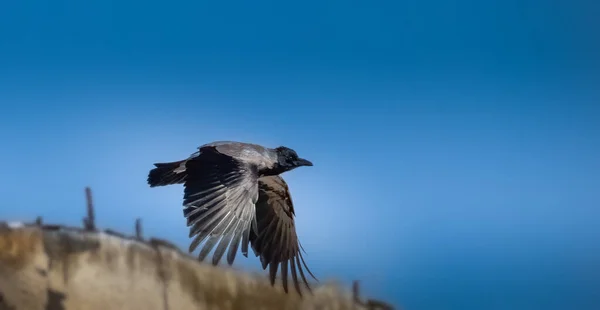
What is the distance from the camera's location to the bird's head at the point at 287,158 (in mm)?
4406

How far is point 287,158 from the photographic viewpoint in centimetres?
443

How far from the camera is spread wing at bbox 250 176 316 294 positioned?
4.99 m

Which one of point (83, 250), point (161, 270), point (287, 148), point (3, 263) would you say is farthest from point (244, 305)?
point (287, 148)

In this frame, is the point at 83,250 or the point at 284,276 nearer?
the point at 284,276

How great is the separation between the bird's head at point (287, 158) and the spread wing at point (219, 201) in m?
0.30

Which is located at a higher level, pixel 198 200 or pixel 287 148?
pixel 287 148

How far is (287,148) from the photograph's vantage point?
14.5 ft

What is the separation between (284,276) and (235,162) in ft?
3.62

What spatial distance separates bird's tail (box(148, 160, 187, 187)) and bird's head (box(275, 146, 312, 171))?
52 centimetres

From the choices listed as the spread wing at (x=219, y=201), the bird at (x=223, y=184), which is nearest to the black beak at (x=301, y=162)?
the bird at (x=223, y=184)

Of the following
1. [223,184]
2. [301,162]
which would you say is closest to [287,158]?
[301,162]

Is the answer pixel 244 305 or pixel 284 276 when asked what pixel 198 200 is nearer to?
pixel 284 276

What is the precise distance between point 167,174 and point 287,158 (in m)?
0.64

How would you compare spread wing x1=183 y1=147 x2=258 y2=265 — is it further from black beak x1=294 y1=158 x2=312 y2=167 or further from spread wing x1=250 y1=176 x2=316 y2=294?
spread wing x1=250 y1=176 x2=316 y2=294
